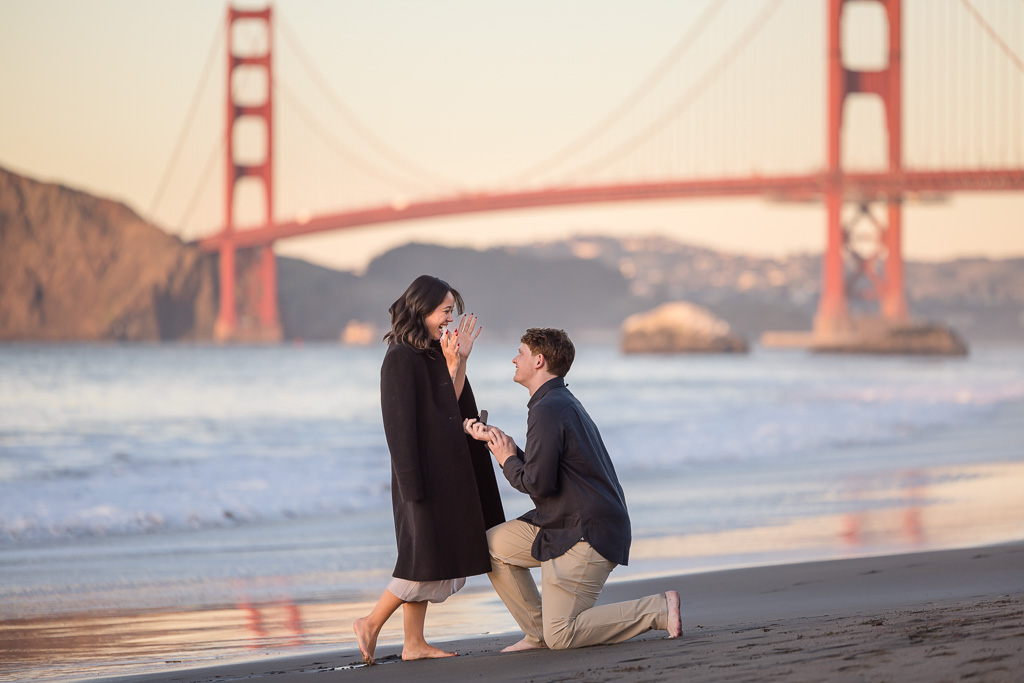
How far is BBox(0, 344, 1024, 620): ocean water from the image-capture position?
453 cm

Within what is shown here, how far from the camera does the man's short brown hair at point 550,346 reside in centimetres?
280

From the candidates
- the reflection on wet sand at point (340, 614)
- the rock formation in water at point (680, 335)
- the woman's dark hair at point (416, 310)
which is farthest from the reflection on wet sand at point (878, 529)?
the rock formation in water at point (680, 335)

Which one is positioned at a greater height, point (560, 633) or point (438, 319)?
point (438, 319)

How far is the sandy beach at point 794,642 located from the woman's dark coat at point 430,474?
9.1 inches

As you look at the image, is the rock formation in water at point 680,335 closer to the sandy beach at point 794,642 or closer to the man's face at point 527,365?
the sandy beach at point 794,642

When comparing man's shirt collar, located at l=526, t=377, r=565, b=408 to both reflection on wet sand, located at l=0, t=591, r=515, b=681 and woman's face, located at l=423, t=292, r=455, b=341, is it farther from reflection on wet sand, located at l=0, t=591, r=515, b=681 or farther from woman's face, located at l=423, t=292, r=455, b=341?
reflection on wet sand, located at l=0, t=591, r=515, b=681

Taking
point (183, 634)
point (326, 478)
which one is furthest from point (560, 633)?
point (326, 478)

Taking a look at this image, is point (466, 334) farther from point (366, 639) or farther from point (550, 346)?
point (366, 639)

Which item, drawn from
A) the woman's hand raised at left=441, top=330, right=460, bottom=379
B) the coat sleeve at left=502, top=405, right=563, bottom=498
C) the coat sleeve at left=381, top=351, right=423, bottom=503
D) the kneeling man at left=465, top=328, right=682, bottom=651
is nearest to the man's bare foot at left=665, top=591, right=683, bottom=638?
the kneeling man at left=465, top=328, right=682, bottom=651

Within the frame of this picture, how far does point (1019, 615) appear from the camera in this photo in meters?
2.54

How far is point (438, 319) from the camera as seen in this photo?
286cm

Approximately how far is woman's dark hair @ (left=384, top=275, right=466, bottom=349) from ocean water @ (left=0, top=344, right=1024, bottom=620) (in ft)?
4.48

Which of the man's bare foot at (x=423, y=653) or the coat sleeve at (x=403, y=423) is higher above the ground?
the coat sleeve at (x=403, y=423)

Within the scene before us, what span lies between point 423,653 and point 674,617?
0.59 m
